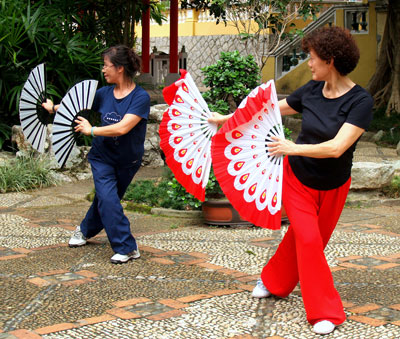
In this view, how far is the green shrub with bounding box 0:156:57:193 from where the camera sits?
9180 millimetres

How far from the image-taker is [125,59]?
560cm

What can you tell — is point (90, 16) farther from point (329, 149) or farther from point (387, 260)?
point (329, 149)

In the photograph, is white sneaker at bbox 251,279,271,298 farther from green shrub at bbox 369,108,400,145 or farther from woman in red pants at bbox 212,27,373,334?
green shrub at bbox 369,108,400,145

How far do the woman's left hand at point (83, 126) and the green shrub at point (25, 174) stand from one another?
390cm

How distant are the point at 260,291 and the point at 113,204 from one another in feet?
5.10

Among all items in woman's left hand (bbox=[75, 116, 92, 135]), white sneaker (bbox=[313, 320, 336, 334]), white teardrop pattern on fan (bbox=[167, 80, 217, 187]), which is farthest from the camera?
woman's left hand (bbox=[75, 116, 92, 135])

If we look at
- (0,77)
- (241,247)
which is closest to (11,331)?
(241,247)

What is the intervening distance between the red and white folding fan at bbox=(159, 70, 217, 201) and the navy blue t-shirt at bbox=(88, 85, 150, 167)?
45 cm

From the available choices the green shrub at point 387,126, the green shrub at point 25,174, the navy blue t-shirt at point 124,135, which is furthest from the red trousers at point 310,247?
the green shrub at point 387,126

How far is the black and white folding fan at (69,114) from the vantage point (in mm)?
5535

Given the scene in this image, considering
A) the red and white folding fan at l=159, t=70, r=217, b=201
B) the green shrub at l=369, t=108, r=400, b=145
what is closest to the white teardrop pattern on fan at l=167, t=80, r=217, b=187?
the red and white folding fan at l=159, t=70, r=217, b=201

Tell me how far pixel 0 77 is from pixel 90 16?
7.41ft

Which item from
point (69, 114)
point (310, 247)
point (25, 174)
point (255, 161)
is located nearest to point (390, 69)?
point (25, 174)

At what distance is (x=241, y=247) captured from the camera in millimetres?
6008
